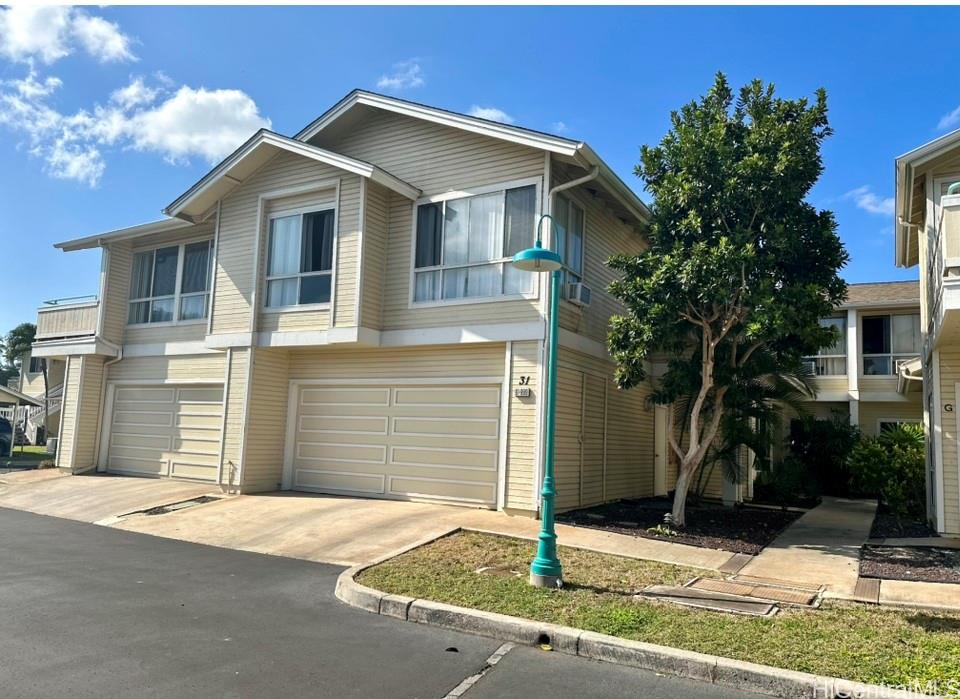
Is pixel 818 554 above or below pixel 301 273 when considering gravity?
below

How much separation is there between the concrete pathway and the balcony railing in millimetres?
16022

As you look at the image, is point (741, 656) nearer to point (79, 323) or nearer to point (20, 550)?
point (20, 550)

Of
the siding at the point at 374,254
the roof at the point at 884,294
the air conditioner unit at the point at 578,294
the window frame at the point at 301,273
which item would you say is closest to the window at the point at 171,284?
the window frame at the point at 301,273

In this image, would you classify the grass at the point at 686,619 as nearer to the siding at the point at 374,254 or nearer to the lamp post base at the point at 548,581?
the lamp post base at the point at 548,581

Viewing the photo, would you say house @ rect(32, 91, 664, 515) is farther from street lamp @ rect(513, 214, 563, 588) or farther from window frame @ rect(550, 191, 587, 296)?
street lamp @ rect(513, 214, 563, 588)

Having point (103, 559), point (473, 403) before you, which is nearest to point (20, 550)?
point (103, 559)

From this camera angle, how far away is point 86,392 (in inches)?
680

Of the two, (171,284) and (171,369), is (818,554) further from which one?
(171,284)

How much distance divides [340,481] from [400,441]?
1.72 m

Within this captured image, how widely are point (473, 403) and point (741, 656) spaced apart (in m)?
7.80

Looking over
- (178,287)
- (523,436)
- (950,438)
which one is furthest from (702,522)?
(178,287)

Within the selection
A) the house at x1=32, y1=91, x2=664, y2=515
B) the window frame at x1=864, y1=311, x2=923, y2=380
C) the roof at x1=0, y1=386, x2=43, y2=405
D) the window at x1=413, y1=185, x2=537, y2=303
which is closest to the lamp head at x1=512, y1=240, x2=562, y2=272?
the house at x1=32, y1=91, x2=664, y2=515

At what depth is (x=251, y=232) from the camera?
48.9 feet

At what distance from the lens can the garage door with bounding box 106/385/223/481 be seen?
51.6 feet
